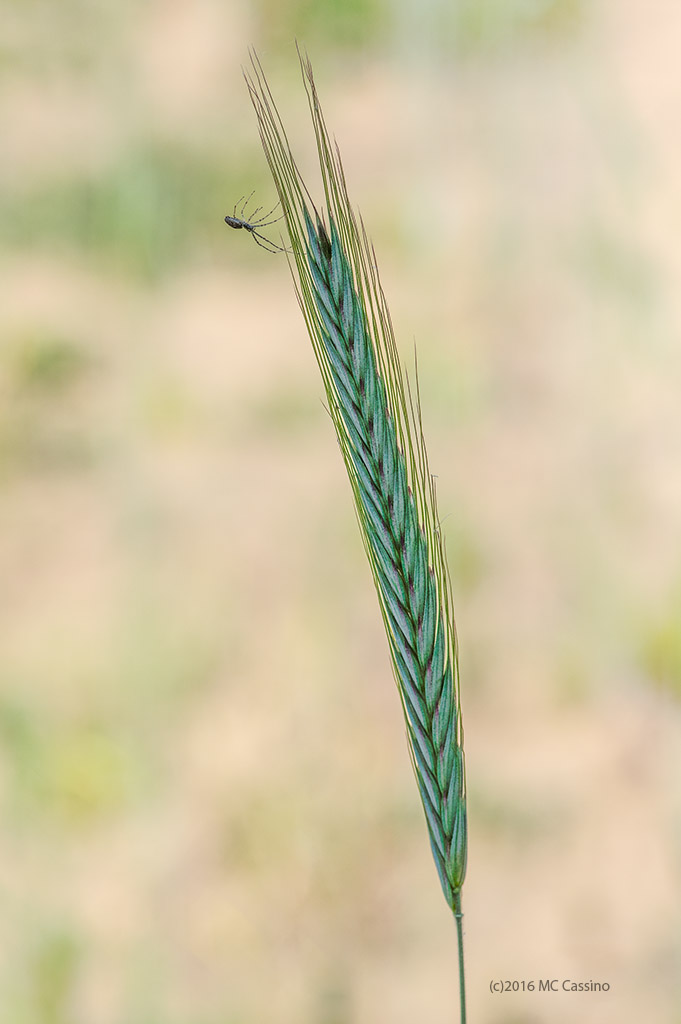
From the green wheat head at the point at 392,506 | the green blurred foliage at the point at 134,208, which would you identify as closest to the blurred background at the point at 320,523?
the green blurred foliage at the point at 134,208

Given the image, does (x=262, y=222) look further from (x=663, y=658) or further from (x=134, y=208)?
(x=663, y=658)

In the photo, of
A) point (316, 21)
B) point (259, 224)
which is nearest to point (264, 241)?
point (259, 224)

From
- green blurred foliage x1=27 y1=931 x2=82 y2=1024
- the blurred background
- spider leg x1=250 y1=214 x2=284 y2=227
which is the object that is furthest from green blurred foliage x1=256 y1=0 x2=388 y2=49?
green blurred foliage x1=27 y1=931 x2=82 y2=1024

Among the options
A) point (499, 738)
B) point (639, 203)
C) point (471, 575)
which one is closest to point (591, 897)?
point (499, 738)

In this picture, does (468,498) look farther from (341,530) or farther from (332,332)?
(332,332)

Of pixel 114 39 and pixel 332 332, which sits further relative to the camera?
pixel 114 39

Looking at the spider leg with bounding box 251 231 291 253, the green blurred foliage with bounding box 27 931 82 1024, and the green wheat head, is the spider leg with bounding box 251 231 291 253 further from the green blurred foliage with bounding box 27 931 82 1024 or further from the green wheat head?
the green blurred foliage with bounding box 27 931 82 1024
